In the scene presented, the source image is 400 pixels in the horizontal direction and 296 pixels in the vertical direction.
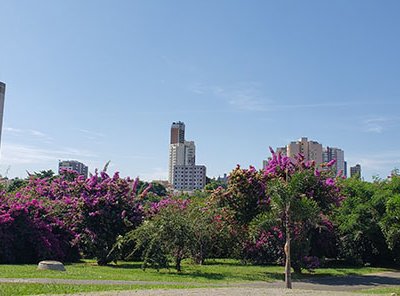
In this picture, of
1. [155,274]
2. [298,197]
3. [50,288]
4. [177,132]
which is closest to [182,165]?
[177,132]

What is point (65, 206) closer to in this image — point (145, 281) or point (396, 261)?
point (145, 281)

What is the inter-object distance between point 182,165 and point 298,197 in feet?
442

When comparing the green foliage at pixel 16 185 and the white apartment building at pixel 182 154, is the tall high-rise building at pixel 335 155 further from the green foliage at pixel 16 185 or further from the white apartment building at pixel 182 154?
the green foliage at pixel 16 185

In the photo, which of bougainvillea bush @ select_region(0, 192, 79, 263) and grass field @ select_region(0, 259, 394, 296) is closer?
grass field @ select_region(0, 259, 394, 296)

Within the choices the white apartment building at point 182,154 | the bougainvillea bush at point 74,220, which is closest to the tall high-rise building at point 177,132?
the white apartment building at point 182,154

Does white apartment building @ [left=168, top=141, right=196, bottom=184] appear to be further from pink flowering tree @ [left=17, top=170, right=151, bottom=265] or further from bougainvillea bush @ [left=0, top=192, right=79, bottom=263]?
bougainvillea bush @ [left=0, top=192, right=79, bottom=263]

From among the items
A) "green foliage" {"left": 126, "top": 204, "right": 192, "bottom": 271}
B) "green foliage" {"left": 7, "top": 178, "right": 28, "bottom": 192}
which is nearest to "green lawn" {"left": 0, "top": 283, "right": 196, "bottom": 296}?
"green foliage" {"left": 126, "top": 204, "right": 192, "bottom": 271}

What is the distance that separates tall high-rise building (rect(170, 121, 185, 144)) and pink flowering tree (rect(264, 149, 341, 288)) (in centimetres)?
15896

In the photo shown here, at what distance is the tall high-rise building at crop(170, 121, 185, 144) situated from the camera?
182 metres

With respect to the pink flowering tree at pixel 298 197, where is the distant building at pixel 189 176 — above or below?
above

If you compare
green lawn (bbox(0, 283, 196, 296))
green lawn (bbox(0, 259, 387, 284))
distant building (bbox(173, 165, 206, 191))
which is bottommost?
green lawn (bbox(0, 259, 387, 284))

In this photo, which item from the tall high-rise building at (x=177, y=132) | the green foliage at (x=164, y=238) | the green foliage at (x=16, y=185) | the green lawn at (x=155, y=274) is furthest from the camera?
the tall high-rise building at (x=177, y=132)

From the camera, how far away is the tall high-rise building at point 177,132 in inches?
7151

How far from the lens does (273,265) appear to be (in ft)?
78.1
